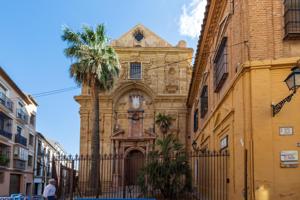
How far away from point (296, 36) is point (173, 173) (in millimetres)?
7719

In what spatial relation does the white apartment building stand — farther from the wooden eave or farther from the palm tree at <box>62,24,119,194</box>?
the wooden eave

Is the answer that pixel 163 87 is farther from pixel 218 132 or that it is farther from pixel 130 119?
pixel 218 132

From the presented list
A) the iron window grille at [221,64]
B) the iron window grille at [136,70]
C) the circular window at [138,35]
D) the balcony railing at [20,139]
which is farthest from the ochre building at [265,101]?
the balcony railing at [20,139]

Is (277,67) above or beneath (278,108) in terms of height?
above

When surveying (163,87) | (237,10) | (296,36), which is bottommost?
(296,36)

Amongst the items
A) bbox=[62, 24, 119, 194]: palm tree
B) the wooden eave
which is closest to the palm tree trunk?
bbox=[62, 24, 119, 194]: palm tree

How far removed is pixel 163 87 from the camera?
3534 centimetres

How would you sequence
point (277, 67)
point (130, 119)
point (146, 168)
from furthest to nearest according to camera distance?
point (130, 119), point (146, 168), point (277, 67)

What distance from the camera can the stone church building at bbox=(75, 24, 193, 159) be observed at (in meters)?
34.1

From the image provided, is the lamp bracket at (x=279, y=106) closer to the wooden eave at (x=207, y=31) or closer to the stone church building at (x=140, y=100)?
the wooden eave at (x=207, y=31)

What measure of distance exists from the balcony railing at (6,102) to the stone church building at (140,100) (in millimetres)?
6577

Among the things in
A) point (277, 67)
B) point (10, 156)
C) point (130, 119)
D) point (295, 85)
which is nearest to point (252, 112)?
point (277, 67)

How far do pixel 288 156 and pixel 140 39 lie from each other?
30.0 m

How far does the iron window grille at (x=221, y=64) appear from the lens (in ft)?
39.7
